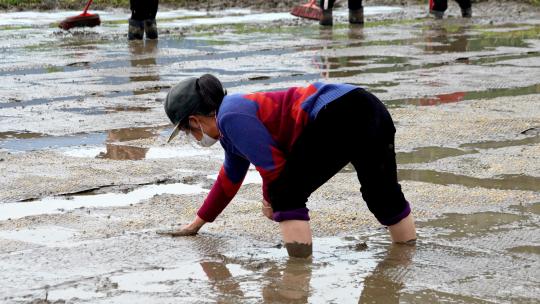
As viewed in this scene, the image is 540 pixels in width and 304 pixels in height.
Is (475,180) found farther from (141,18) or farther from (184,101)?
(141,18)

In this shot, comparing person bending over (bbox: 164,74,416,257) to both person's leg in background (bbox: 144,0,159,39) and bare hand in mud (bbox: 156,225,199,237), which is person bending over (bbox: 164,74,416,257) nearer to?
bare hand in mud (bbox: 156,225,199,237)

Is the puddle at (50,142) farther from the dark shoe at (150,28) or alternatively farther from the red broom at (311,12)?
the red broom at (311,12)

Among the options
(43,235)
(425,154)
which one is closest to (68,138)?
(425,154)

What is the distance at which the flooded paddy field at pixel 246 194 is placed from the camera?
4.37 metres

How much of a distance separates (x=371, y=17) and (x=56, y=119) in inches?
460

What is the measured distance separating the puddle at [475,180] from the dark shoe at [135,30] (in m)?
9.22

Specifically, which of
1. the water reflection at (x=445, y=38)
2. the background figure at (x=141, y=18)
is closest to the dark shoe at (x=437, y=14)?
the water reflection at (x=445, y=38)

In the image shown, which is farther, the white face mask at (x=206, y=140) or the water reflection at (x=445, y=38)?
the water reflection at (x=445, y=38)

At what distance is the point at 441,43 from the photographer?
47.8ft

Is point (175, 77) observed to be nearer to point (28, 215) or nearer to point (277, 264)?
point (28, 215)

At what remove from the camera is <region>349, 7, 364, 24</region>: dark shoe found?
17717mm

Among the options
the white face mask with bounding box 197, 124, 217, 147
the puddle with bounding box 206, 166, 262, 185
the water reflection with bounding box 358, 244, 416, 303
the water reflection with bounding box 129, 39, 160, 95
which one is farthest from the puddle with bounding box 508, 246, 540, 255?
the water reflection with bounding box 129, 39, 160, 95

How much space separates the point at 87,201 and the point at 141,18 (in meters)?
9.66

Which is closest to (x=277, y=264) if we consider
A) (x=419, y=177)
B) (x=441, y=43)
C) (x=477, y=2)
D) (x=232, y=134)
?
(x=232, y=134)
